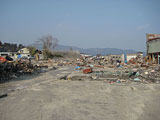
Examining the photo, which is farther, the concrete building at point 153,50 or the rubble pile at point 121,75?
the concrete building at point 153,50

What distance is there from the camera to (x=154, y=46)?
68.9ft

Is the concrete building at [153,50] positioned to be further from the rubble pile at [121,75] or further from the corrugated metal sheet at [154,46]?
the rubble pile at [121,75]

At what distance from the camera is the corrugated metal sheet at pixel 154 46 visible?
20.1 m

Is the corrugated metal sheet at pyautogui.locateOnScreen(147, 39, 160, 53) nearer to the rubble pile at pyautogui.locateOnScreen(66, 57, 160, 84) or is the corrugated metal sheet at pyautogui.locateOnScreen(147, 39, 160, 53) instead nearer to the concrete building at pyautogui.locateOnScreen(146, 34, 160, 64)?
the concrete building at pyautogui.locateOnScreen(146, 34, 160, 64)

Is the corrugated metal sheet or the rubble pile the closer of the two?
the rubble pile

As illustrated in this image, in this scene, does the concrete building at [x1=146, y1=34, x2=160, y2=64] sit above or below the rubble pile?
above

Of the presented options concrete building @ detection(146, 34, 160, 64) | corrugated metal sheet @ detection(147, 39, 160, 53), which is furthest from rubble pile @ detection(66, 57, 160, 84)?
corrugated metal sheet @ detection(147, 39, 160, 53)

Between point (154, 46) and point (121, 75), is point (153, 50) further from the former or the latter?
point (121, 75)

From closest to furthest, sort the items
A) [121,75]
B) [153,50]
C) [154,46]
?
[121,75] < [154,46] < [153,50]

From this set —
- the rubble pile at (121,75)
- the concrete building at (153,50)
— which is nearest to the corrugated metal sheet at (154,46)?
the concrete building at (153,50)

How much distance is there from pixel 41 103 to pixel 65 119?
1.60 m

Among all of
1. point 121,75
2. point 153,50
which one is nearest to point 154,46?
point 153,50

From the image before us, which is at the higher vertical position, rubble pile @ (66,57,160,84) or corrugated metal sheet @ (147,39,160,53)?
corrugated metal sheet @ (147,39,160,53)

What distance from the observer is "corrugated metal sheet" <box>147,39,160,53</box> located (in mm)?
20097
